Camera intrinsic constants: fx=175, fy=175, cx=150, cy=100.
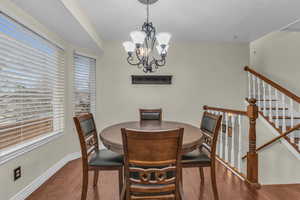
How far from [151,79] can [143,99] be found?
1.49 feet

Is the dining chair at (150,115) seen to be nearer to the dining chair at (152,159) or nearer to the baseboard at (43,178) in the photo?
the baseboard at (43,178)

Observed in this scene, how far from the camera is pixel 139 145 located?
112cm

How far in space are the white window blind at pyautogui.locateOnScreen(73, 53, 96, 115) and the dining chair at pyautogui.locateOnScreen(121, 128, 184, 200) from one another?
98.1 inches

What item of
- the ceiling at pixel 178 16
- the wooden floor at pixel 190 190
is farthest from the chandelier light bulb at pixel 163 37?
the wooden floor at pixel 190 190

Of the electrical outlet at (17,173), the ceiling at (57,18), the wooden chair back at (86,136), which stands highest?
the ceiling at (57,18)

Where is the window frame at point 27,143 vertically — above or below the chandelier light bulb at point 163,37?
below

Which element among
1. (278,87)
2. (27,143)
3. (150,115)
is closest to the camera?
(27,143)

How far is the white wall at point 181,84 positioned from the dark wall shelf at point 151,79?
9 cm

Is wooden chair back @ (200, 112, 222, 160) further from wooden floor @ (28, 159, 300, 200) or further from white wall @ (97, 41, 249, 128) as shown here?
white wall @ (97, 41, 249, 128)

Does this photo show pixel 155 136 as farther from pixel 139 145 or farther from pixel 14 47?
pixel 14 47

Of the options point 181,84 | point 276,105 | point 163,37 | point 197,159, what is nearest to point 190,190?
point 197,159

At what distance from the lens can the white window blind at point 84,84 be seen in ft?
10.9

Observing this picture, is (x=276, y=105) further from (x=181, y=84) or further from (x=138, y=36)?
(x=138, y=36)

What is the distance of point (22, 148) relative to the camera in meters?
1.94
